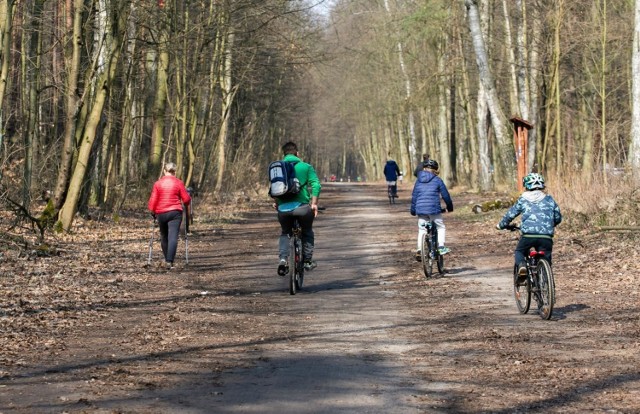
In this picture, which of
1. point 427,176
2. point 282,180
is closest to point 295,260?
point 282,180

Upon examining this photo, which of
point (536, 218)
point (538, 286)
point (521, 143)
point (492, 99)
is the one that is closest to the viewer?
point (538, 286)

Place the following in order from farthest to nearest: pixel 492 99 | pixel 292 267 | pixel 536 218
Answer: pixel 492 99 → pixel 292 267 → pixel 536 218

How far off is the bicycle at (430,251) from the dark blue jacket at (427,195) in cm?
22

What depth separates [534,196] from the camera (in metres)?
12.1

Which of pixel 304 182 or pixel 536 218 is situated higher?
pixel 304 182

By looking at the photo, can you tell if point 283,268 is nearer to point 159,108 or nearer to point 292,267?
point 292,267

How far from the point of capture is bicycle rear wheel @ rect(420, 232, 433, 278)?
16.2 metres

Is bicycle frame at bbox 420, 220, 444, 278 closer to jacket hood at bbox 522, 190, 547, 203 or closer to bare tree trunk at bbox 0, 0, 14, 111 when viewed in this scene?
jacket hood at bbox 522, 190, 547, 203

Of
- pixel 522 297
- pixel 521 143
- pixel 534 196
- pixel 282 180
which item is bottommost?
pixel 522 297

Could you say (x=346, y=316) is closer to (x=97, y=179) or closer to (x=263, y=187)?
(x=97, y=179)

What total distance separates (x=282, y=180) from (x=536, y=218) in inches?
149

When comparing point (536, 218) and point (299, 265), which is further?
point (299, 265)

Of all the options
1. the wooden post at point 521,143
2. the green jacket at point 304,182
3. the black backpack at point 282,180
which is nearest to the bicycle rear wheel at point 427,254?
the green jacket at point 304,182

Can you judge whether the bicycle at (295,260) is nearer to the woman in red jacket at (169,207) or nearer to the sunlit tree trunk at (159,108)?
the woman in red jacket at (169,207)
